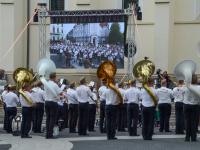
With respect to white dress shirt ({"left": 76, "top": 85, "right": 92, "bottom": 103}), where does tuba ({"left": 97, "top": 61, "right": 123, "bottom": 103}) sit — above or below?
above

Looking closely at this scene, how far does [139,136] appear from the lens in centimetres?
1983

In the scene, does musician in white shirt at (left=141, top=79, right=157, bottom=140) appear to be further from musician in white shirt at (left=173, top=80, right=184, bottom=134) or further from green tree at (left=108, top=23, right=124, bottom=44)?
green tree at (left=108, top=23, right=124, bottom=44)

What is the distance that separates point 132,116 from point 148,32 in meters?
15.0

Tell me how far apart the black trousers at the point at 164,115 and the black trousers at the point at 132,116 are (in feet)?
5.31

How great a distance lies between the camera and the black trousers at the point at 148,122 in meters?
18.6

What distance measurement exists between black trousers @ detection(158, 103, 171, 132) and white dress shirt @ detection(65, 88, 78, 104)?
9.25 feet

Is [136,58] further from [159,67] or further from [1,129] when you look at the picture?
[1,129]

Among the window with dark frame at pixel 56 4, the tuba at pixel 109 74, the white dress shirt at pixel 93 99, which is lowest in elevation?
the white dress shirt at pixel 93 99

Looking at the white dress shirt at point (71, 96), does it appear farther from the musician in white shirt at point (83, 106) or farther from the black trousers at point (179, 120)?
the black trousers at point (179, 120)

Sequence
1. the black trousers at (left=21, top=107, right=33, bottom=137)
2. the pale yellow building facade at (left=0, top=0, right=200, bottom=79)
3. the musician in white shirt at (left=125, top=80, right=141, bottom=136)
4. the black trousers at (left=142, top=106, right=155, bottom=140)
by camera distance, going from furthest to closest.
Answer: the pale yellow building facade at (left=0, top=0, right=200, bottom=79) < the musician in white shirt at (left=125, top=80, right=141, bottom=136) < the black trousers at (left=21, top=107, right=33, bottom=137) < the black trousers at (left=142, top=106, right=155, bottom=140)

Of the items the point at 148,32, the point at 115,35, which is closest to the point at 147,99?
the point at 115,35

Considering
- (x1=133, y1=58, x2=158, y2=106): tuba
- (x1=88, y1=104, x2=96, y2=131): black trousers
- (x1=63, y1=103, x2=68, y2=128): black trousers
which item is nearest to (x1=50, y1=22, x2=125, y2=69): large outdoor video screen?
(x1=63, y1=103, x2=68, y2=128): black trousers

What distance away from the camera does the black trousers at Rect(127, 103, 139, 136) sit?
1986 cm

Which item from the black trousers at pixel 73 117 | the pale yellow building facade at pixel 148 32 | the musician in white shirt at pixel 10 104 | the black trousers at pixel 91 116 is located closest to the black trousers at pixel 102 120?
the black trousers at pixel 91 116
